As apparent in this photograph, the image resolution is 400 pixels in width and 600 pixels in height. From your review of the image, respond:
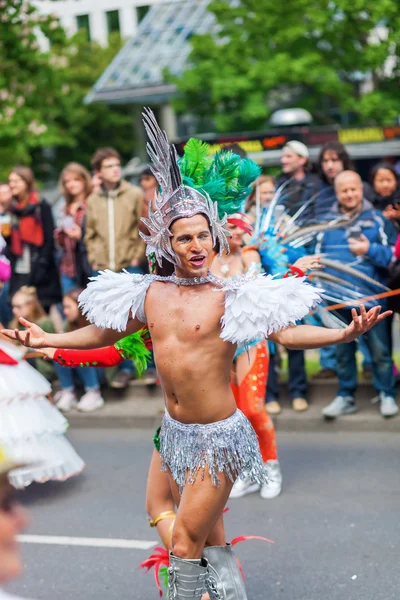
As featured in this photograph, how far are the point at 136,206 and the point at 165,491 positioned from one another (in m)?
4.70

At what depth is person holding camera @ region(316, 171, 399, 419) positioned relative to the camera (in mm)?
7293

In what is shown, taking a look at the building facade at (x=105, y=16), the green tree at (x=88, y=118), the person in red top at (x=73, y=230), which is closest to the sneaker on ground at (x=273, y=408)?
the person in red top at (x=73, y=230)

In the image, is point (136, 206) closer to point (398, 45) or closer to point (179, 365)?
point (179, 365)

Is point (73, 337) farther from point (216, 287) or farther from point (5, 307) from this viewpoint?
point (5, 307)

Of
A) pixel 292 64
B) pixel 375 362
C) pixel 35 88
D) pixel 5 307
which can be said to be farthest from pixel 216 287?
pixel 292 64

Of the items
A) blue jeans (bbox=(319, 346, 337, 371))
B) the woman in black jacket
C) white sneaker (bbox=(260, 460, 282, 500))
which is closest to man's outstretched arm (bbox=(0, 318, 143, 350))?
white sneaker (bbox=(260, 460, 282, 500))

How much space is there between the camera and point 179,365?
3.85 metres

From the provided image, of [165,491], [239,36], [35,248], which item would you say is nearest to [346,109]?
[239,36]

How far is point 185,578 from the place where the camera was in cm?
379

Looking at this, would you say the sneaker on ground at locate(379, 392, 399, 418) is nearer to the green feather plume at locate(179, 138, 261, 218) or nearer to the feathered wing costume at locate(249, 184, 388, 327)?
the feathered wing costume at locate(249, 184, 388, 327)

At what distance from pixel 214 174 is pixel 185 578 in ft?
5.53

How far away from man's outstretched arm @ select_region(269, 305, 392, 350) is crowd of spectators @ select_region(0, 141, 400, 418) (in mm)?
3152

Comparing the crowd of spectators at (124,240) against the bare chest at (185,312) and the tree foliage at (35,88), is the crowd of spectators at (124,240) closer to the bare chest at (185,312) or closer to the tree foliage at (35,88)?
the bare chest at (185,312)

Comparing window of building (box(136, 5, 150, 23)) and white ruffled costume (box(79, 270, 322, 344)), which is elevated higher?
window of building (box(136, 5, 150, 23))
